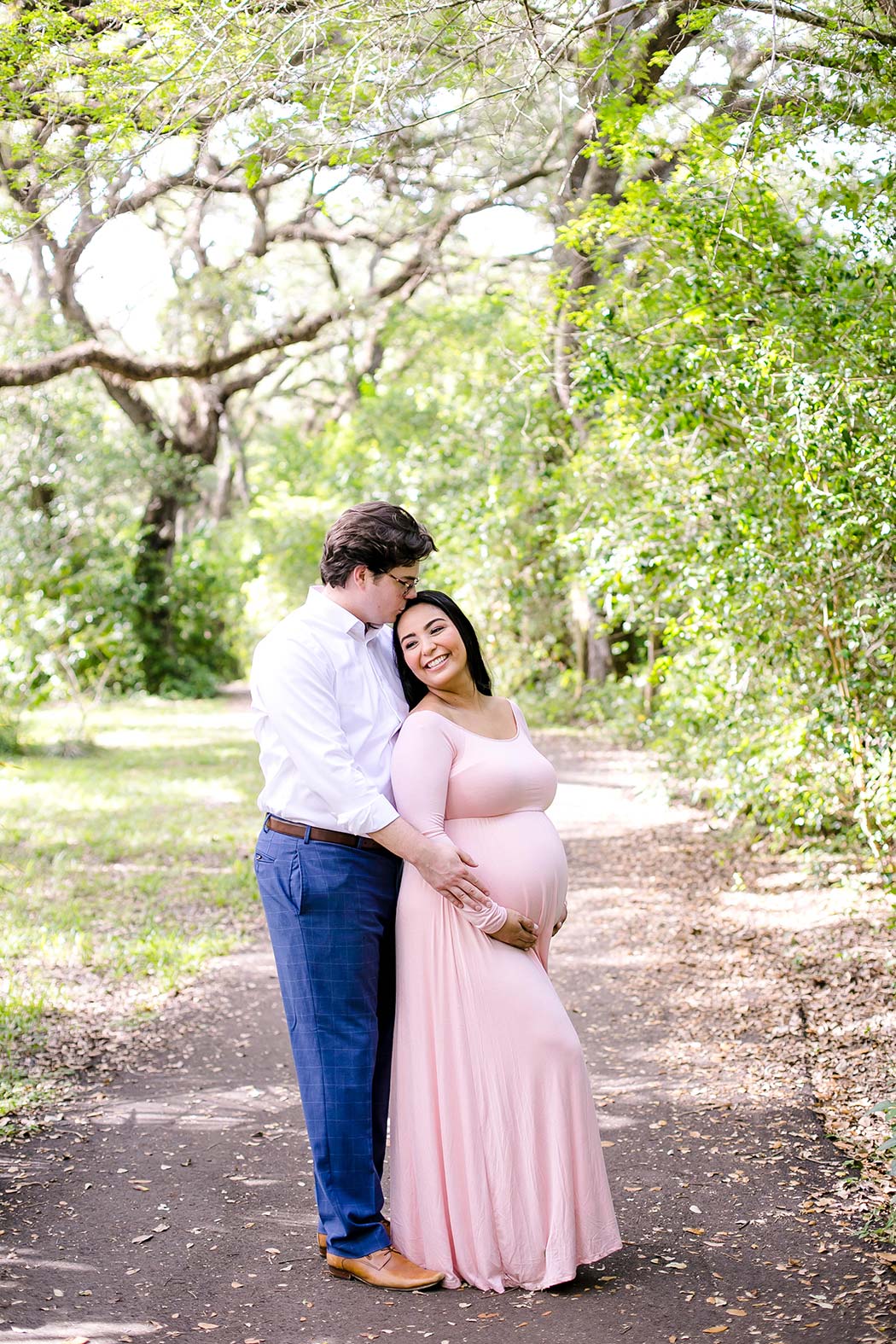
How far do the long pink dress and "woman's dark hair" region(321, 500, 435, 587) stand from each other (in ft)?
1.46

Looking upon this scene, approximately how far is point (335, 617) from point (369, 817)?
23.6 inches

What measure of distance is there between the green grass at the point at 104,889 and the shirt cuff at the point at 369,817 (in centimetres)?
200

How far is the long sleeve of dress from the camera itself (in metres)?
3.41

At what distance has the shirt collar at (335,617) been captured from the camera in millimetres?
3578

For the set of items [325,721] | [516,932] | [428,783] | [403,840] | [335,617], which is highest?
[335,617]

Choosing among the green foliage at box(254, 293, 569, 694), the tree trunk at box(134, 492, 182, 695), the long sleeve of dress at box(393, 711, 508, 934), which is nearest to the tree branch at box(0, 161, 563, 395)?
the green foliage at box(254, 293, 569, 694)

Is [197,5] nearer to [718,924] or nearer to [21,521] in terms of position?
[718,924]

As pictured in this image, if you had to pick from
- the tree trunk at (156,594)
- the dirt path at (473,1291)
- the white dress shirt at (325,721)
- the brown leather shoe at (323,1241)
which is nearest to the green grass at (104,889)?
the dirt path at (473,1291)

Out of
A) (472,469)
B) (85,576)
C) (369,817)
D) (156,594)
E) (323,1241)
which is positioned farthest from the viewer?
(156,594)

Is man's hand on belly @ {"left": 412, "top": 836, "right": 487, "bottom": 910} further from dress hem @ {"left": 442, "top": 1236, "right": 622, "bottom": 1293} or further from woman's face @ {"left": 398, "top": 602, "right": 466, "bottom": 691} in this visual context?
dress hem @ {"left": 442, "top": 1236, "right": 622, "bottom": 1293}

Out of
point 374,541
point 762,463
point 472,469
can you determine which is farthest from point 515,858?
point 472,469

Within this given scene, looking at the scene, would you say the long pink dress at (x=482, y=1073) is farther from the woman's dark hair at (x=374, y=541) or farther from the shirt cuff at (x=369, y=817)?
the woman's dark hair at (x=374, y=541)

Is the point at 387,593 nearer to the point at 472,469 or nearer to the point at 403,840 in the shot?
the point at 403,840

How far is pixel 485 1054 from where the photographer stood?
341 cm
